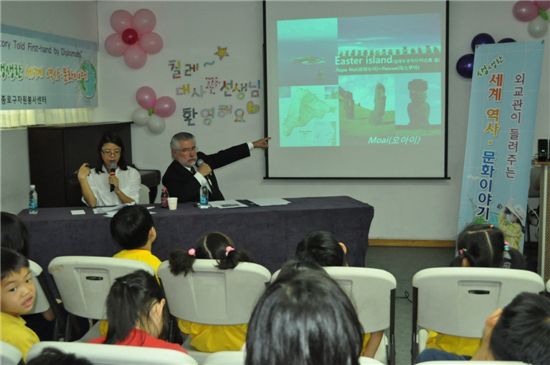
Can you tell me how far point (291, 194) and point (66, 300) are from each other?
437 centimetres

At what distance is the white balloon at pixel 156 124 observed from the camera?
7.29m

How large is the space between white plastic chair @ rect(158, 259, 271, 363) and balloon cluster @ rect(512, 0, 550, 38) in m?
4.86

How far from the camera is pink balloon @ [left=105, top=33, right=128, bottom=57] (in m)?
7.20

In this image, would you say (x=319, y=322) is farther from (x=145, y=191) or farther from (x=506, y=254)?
(x=145, y=191)

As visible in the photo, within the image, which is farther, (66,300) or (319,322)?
(66,300)

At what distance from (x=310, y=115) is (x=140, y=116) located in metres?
1.87

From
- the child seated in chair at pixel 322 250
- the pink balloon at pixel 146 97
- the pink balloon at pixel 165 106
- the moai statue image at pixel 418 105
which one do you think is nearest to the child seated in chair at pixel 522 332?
the child seated in chair at pixel 322 250

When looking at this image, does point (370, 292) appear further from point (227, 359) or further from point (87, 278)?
point (87, 278)

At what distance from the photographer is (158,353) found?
1700 millimetres

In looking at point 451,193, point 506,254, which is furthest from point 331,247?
point 451,193

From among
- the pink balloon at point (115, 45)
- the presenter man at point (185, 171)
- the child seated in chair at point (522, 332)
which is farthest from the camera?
the pink balloon at point (115, 45)

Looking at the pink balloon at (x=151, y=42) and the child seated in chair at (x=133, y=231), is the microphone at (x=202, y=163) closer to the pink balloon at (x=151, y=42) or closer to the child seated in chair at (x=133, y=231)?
the child seated in chair at (x=133, y=231)

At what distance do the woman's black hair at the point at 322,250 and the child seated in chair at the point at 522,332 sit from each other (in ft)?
3.90

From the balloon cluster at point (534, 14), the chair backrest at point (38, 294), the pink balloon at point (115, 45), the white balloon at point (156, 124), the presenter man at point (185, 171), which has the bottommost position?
the chair backrest at point (38, 294)
